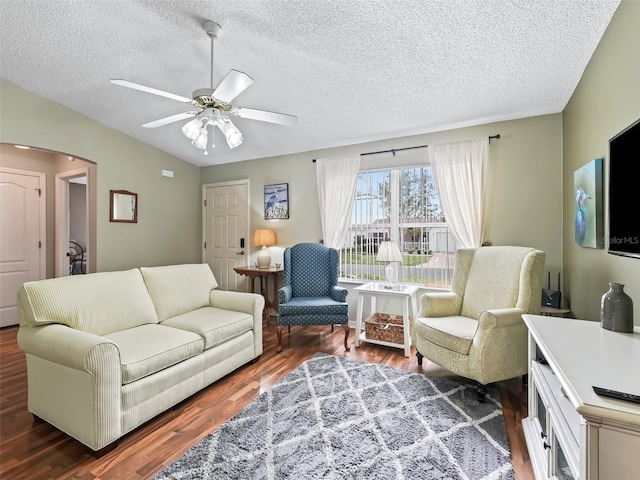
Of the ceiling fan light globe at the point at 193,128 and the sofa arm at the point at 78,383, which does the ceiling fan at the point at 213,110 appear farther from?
the sofa arm at the point at 78,383

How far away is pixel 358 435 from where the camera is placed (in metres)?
1.73

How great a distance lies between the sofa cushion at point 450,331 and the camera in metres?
2.14

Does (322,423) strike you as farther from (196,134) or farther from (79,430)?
(196,134)

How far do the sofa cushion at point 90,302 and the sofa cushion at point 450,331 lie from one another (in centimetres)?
234

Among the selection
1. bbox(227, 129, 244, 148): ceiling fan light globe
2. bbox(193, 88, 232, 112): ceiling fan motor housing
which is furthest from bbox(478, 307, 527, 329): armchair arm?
bbox(193, 88, 232, 112): ceiling fan motor housing

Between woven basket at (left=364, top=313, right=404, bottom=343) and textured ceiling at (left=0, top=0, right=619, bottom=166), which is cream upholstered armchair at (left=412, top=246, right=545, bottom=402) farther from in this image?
textured ceiling at (left=0, top=0, right=619, bottom=166)

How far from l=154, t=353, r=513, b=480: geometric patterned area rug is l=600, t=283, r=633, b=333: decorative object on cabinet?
88cm

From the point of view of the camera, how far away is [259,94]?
281 centimetres

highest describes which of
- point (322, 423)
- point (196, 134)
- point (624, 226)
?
point (196, 134)

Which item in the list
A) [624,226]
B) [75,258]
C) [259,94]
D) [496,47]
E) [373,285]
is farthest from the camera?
[75,258]

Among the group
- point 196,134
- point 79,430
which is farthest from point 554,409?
point 196,134

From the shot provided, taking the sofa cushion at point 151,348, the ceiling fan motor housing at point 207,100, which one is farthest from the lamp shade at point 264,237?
the ceiling fan motor housing at point 207,100

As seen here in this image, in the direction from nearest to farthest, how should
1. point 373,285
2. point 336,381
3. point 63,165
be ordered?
point 336,381, point 373,285, point 63,165

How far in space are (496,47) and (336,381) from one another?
2.76m
